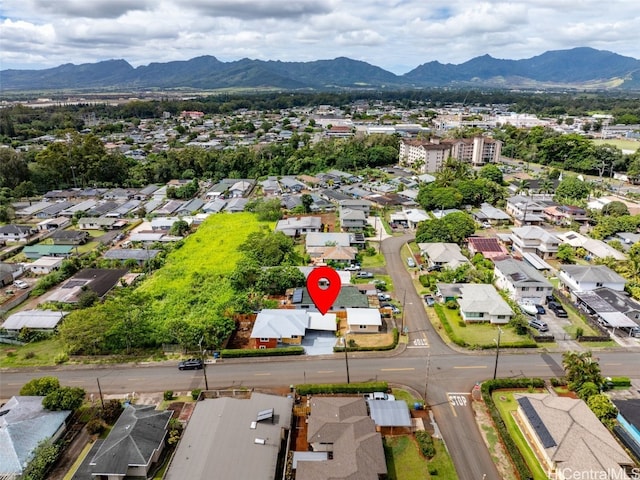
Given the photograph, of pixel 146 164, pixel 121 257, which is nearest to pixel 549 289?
pixel 121 257

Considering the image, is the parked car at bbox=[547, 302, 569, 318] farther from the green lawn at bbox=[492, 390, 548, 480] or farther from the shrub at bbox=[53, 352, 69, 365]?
the shrub at bbox=[53, 352, 69, 365]

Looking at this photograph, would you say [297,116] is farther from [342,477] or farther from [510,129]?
[342,477]

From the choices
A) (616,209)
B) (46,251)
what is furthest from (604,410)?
(46,251)

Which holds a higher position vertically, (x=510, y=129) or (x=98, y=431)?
(x=510, y=129)

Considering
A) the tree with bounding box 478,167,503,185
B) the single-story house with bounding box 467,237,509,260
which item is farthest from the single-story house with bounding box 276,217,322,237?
the tree with bounding box 478,167,503,185

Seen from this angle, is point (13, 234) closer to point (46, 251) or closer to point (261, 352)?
point (46, 251)

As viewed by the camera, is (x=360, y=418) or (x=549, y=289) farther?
(x=549, y=289)

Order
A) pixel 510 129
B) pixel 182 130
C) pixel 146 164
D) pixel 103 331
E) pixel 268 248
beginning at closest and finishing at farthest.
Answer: pixel 103 331
pixel 268 248
pixel 146 164
pixel 510 129
pixel 182 130
